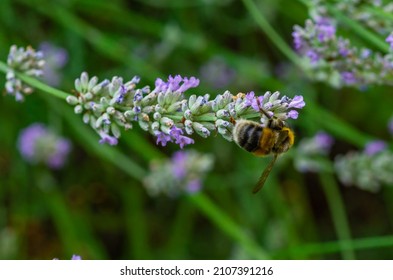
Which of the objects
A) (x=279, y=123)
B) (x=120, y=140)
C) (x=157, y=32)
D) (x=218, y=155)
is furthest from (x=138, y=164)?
(x=279, y=123)

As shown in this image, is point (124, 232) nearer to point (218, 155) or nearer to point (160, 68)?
point (218, 155)

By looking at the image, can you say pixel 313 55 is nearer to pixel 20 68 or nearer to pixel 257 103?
pixel 257 103

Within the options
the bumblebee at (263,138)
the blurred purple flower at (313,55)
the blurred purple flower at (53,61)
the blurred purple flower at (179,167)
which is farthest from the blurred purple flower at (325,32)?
the blurred purple flower at (53,61)

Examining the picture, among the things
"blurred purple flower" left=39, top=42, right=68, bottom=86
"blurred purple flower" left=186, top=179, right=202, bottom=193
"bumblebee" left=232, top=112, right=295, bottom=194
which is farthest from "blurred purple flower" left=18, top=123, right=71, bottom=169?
"bumblebee" left=232, top=112, right=295, bottom=194

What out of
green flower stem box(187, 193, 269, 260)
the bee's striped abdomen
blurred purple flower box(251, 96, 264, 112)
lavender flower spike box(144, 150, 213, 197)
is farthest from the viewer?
lavender flower spike box(144, 150, 213, 197)

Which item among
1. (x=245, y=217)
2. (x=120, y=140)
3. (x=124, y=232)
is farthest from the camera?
(x=124, y=232)

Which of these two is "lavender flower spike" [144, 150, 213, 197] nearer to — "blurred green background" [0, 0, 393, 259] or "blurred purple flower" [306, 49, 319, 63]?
"blurred green background" [0, 0, 393, 259]
